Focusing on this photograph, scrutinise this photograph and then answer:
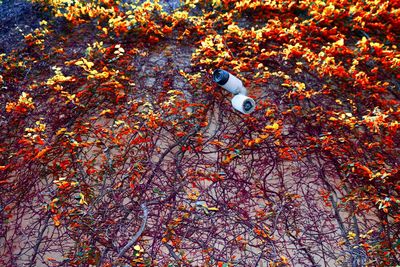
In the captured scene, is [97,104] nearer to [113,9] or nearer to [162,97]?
[162,97]

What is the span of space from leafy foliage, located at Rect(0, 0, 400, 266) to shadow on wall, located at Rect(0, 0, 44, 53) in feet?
0.56

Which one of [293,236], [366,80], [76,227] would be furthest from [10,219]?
[366,80]

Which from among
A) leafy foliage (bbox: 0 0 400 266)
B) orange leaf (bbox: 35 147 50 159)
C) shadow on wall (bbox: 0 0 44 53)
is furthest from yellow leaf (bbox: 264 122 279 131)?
shadow on wall (bbox: 0 0 44 53)

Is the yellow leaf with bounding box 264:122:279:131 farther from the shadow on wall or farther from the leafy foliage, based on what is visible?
the shadow on wall

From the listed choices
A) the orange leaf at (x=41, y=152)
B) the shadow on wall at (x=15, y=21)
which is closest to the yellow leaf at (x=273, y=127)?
the orange leaf at (x=41, y=152)

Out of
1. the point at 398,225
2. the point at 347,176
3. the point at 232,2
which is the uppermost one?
the point at 232,2

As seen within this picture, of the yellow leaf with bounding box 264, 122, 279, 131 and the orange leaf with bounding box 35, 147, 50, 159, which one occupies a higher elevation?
the yellow leaf with bounding box 264, 122, 279, 131

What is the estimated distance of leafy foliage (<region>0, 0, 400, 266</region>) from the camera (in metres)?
2.43

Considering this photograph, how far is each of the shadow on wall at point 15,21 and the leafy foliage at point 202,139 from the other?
0.17 m

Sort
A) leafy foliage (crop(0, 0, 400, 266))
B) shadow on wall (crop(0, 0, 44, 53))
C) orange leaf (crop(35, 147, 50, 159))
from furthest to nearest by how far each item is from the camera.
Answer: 1. shadow on wall (crop(0, 0, 44, 53))
2. orange leaf (crop(35, 147, 50, 159))
3. leafy foliage (crop(0, 0, 400, 266))

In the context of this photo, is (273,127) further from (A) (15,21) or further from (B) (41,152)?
(A) (15,21)

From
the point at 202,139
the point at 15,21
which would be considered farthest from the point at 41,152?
the point at 15,21

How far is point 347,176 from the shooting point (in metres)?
2.64

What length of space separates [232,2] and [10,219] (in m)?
2.75
